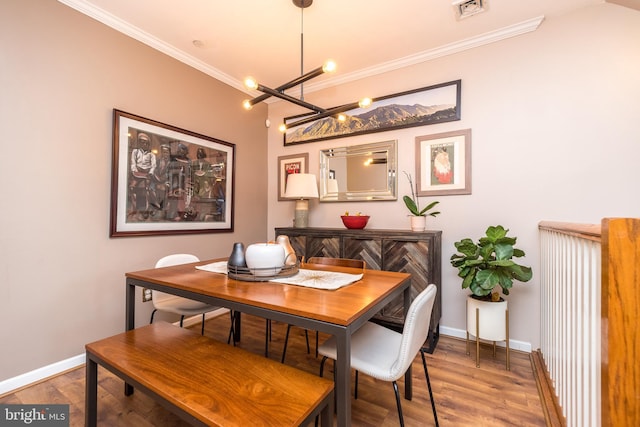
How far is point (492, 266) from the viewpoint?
7.02ft

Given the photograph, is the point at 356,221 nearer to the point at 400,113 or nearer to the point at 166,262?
the point at 400,113

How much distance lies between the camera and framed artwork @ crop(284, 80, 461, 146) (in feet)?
8.85

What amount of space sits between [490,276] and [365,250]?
104 centimetres

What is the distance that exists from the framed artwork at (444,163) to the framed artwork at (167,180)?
220cm

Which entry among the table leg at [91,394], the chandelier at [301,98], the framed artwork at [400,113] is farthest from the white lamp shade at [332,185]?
the table leg at [91,394]

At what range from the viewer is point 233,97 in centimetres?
341

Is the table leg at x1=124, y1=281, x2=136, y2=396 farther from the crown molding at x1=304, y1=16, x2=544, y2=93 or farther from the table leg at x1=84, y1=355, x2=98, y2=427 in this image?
the crown molding at x1=304, y1=16, x2=544, y2=93

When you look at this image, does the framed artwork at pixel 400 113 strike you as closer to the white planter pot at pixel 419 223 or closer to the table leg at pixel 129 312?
the white planter pot at pixel 419 223

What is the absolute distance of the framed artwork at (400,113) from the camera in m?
2.70

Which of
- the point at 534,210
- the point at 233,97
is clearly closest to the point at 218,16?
the point at 233,97

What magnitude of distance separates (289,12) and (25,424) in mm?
3177

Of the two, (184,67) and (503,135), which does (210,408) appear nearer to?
(503,135)

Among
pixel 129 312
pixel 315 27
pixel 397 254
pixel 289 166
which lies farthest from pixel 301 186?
pixel 129 312

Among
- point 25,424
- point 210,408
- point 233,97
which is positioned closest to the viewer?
point 210,408
